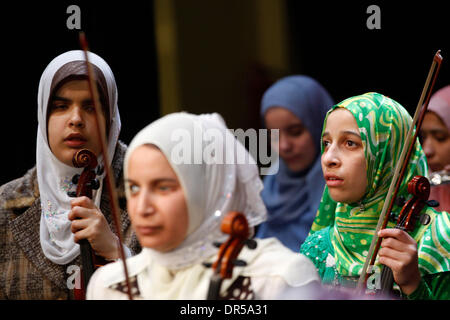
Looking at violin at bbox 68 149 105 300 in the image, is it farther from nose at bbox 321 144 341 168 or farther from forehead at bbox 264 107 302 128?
forehead at bbox 264 107 302 128

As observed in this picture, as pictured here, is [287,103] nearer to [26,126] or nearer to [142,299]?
[26,126]

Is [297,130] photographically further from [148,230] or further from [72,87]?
[148,230]

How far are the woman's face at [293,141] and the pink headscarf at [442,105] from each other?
0.77 m

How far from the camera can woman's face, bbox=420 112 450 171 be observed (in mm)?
3691

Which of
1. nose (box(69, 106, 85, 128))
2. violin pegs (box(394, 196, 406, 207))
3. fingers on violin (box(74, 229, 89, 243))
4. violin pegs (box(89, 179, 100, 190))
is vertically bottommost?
fingers on violin (box(74, 229, 89, 243))

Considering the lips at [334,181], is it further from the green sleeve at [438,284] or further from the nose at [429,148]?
the nose at [429,148]

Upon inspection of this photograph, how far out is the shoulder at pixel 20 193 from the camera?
3096 mm

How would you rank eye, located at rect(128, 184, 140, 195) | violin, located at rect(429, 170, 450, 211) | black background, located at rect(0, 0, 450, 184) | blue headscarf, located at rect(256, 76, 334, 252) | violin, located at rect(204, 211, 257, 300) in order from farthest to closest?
blue headscarf, located at rect(256, 76, 334, 252) → black background, located at rect(0, 0, 450, 184) → violin, located at rect(429, 170, 450, 211) → eye, located at rect(128, 184, 140, 195) → violin, located at rect(204, 211, 257, 300)

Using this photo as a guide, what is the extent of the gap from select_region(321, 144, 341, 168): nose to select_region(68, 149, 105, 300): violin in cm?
73

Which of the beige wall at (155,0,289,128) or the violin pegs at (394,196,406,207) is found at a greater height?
the beige wall at (155,0,289,128)

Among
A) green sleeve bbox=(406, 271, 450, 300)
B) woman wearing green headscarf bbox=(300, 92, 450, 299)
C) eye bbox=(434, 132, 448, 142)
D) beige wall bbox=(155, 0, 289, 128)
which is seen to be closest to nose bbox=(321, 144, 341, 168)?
woman wearing green headscarf bbox=(300, 92, 450, 299)

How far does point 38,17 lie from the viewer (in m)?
3.95

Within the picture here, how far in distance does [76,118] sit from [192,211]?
82 centimetres

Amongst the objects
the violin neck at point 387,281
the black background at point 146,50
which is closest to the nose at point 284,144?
the black background at point 146,50
